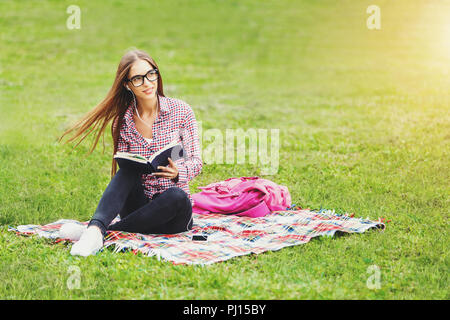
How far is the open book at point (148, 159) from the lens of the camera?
5.18 metres

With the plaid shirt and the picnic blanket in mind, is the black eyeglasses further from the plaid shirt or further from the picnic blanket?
the picnic blanket

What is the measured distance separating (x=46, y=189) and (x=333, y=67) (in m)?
12.6

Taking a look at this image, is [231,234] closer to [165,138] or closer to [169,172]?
[169,172]

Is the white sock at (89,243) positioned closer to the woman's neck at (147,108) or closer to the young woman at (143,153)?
the young woman at (143,153)

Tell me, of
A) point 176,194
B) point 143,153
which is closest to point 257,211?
point 176,194

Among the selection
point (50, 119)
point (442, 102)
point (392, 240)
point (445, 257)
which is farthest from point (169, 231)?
point (442, 102)

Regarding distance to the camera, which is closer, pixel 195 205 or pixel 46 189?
pixel 195 205

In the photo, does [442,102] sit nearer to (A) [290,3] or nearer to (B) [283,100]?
(B) [283,100]

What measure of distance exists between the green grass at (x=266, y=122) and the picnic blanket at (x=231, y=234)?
13 cm

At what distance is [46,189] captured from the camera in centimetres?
754

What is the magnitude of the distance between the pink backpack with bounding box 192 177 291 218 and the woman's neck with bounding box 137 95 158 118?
1289 millimetres

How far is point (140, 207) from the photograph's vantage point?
18.2ft

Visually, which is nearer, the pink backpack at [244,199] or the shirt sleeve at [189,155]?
the shirt sleeve at [189,155]

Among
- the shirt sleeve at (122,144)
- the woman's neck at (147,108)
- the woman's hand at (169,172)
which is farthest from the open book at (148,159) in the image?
the woman's neck at (147,108)
